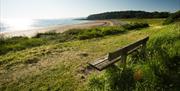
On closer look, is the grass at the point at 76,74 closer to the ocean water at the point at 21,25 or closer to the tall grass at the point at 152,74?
the tall grass at the point at 152,74

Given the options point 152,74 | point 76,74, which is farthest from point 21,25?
point 152,74

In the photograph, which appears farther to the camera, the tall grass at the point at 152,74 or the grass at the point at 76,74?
the grass at the point at 76,74

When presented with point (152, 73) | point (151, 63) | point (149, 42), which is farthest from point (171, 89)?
point (149, 42)

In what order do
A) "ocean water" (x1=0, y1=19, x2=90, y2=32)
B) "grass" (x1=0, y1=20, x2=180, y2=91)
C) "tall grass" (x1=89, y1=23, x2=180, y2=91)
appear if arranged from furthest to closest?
"ocean water" (x1=0, y1=19, x2=90, y2=32) < "grass" (x1=0, y1=20, x2=180, y2=91) < "tall grass" (x1=89, y1=23, x2=180, y2=91)

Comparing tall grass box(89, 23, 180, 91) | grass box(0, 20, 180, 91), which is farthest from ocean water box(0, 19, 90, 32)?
tall grass box(89, 23, 180, 91)

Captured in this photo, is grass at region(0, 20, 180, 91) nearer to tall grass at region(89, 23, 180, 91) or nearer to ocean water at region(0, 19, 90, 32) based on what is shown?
tall grass at region(89, 23, 180, 91)

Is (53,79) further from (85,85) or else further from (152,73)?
(152,73)

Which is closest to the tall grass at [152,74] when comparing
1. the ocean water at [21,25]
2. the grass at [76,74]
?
the grass at [76,74]

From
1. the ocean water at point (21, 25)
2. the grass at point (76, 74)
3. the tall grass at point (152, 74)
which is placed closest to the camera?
the tall grass at point (152, 74)

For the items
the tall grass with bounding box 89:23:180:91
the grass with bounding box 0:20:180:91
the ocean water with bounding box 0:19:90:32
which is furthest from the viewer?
the ocean water with bounding box 0:19:90:32

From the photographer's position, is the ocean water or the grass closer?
the grass

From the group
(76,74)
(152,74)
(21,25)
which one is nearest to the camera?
(152,74)

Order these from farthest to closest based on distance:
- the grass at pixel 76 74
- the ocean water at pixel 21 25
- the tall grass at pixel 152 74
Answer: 1. the ocean water at pixel 21 25
2. the grass at pixel 76 74
3. the tall grass at pixel 152 74

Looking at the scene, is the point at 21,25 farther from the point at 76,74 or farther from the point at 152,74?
the point at 152,74
